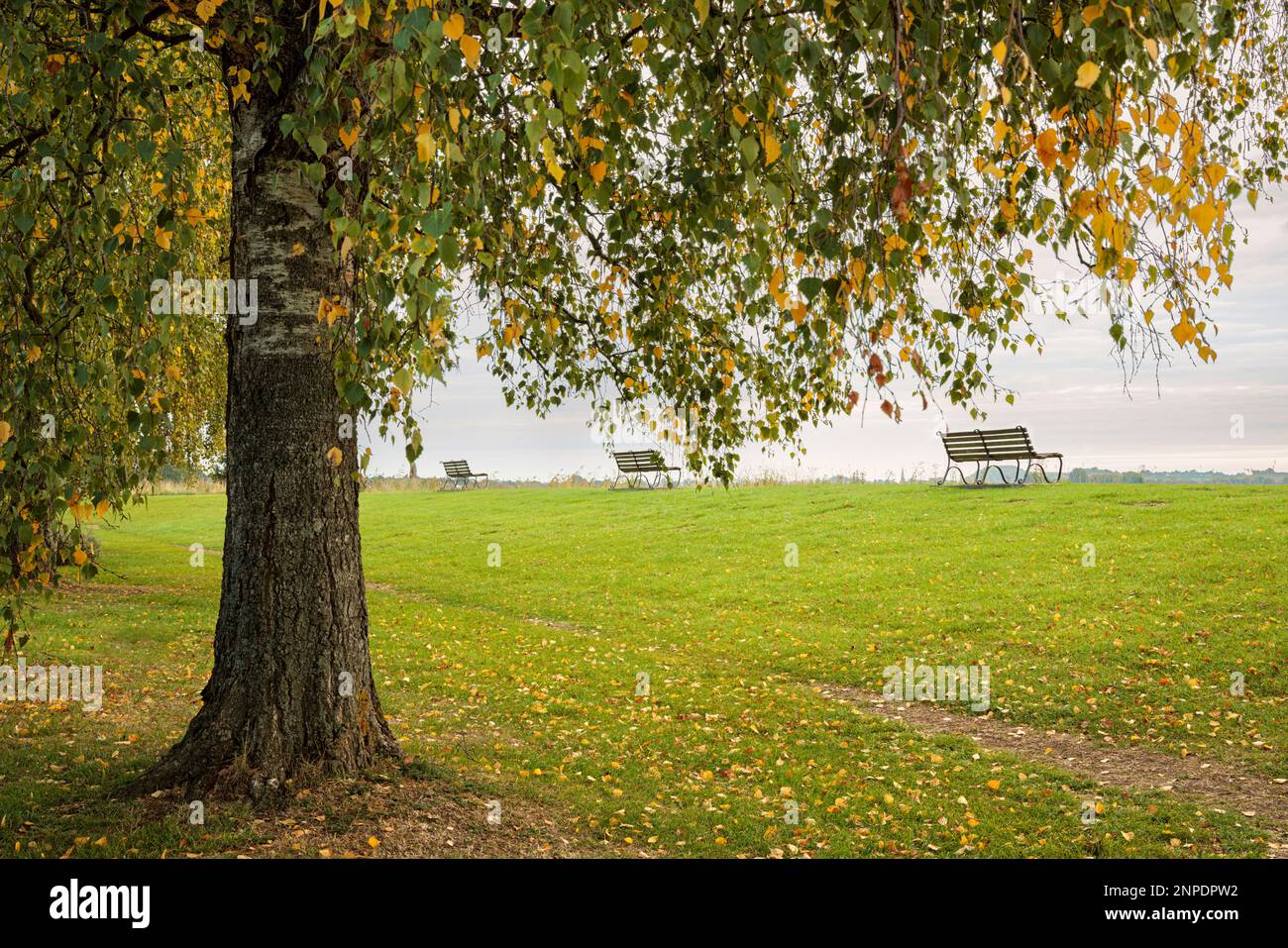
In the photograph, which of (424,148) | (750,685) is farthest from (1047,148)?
(750,685)

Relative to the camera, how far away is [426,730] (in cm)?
873

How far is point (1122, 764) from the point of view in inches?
324

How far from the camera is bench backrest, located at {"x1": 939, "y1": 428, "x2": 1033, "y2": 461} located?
878 inches

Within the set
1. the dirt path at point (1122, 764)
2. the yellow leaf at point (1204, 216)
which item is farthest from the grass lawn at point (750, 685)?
the yellow leaf at point (1204, 216)

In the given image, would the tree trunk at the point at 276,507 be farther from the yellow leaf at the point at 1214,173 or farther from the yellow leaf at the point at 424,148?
the yellow leaf at the point at 1214,173

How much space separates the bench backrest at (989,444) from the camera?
73.2 ft

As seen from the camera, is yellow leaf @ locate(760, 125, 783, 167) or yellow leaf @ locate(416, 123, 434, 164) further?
yellow leaf @ locate(760, 125, 783, 167)

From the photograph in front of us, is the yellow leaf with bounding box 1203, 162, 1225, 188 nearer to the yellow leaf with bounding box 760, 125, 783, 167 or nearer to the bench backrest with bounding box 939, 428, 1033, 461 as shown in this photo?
the yellow leaf with bounding box 760, 125, 783, 167

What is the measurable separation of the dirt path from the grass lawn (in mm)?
133

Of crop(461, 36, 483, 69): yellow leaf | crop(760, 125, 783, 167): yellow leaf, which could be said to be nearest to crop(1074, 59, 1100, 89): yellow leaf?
crop(760, 125, 783, 167): yellow leaf
